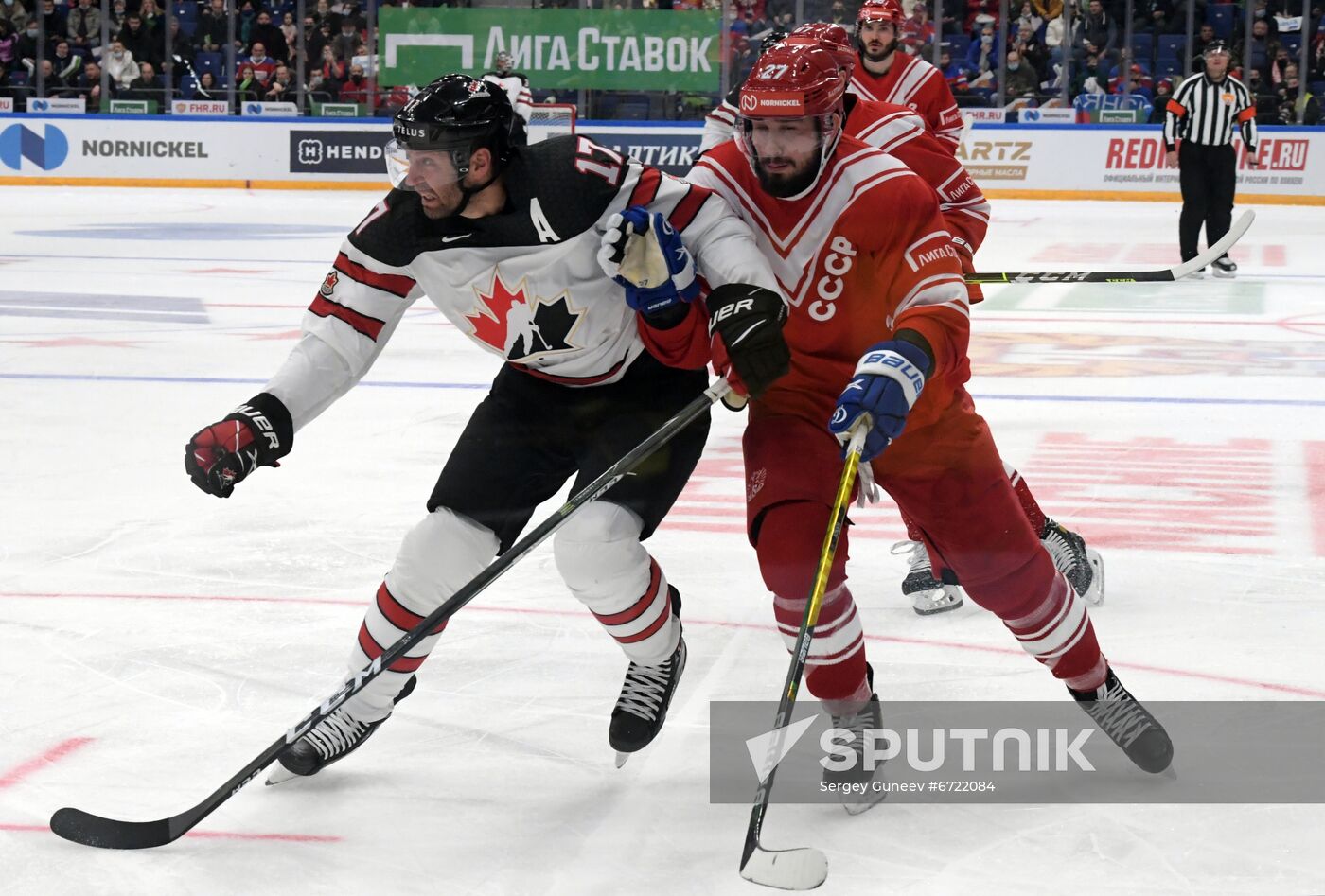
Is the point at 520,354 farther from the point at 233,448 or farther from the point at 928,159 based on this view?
the point at 928,159

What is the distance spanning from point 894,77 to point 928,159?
0.71 metres

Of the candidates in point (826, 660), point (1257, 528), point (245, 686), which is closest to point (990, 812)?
point (826, 660)

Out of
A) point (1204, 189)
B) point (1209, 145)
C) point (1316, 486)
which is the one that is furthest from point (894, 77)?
point (1209, 145)

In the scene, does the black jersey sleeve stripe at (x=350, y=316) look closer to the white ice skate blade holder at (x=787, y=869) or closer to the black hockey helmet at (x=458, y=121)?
the black hockey helmet at (x=458, y=121)

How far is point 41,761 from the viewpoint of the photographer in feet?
7.97

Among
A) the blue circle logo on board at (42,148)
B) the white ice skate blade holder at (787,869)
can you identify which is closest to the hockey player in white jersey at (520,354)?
the white ice skate blade holder at (787,869)

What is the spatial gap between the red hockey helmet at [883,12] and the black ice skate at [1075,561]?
1476mm

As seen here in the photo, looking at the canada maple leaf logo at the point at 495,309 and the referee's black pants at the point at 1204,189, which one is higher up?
the canada maple leaf logo at the point at 495,309

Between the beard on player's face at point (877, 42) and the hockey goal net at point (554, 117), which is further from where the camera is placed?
the hockey goal net at point (554, 117)

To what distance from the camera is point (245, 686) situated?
2779 millimetres

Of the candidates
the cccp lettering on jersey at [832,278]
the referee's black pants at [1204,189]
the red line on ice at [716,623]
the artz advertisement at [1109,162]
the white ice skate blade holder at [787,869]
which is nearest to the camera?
the white ice skate blade holder at [787,869]

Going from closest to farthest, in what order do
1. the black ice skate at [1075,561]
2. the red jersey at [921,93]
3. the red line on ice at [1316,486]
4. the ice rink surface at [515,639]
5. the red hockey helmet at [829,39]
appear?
the ice rink surface at [515,639] → the red hockey helmet at [829,39] → the black ice skate at [1075,561] → the red line on ice at [1316,486] → the red jersey at [921,93]

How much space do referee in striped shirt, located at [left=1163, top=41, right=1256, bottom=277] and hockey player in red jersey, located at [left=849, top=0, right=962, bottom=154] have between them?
5.78m

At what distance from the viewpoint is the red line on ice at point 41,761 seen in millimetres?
2359
